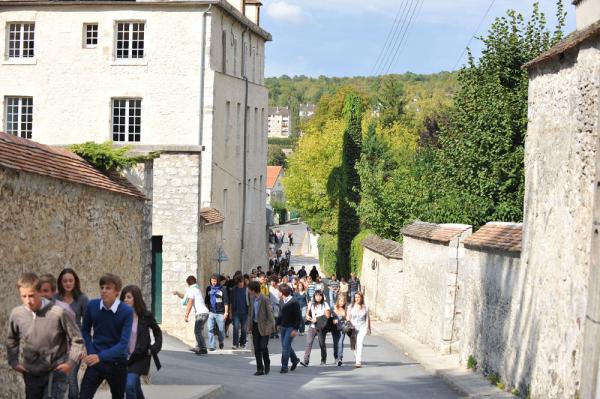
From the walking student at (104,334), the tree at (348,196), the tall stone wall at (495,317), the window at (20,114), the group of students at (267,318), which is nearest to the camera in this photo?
the walking student at (104,334)

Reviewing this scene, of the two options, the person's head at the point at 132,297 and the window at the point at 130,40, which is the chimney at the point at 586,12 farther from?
the window at the point at 130,40

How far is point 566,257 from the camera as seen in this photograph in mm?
13461

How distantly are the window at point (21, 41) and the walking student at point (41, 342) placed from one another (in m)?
32.4

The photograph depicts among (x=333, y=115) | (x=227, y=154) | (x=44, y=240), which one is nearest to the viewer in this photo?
(x=44, y=240)

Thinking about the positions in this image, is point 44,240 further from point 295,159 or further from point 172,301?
point 295,159

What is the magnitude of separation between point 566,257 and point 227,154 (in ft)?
90.5

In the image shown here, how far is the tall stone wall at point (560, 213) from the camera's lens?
12.5 m

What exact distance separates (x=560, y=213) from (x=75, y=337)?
760 cm

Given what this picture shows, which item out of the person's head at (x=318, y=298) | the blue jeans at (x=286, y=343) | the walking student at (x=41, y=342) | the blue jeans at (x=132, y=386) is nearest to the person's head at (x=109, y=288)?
the walking student at (x=41, y=342)

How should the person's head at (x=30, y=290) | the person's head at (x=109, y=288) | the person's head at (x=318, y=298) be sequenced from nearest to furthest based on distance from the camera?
1. the person's head at (x=30, y=290)
2. the person's head at (x=109, y=288)
3. the person's head at (x=318, y=298)

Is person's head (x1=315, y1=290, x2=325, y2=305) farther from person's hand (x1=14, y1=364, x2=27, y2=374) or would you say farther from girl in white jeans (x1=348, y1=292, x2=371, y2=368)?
person's hand (x1=14, y1=364, x2=27, y2=374)

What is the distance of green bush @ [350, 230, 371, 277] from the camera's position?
46281 millimetres

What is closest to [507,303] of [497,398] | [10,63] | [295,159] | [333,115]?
[497,398]

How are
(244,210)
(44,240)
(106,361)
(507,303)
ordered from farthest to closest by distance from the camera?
(244,210) < (507,303) < (44,240) < (106,361)
